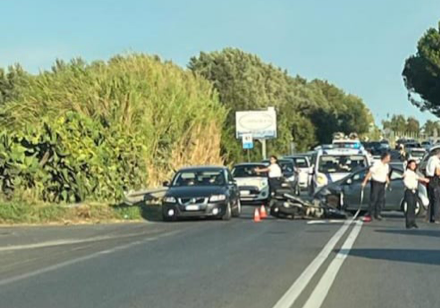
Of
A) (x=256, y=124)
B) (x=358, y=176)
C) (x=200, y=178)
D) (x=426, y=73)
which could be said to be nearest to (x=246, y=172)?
(x=200, y=178)

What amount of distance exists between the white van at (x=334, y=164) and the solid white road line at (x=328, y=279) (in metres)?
11.0

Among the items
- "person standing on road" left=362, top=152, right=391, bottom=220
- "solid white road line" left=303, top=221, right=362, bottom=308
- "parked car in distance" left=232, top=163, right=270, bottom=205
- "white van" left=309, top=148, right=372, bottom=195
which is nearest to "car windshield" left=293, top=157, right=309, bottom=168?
"parked car in distance" left=232, top=163, right=270, bottom=205

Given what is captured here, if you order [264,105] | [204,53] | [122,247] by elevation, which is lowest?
[122,247]

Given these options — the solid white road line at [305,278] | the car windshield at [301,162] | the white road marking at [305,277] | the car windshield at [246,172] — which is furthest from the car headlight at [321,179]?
the car windshield at [301,162]

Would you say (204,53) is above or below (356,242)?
above

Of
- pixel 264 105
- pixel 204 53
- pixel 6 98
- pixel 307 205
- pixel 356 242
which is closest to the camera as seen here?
pixel 356 242

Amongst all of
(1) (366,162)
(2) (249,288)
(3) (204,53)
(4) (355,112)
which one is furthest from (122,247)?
(4) (355,112)

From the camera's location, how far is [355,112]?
396 feet

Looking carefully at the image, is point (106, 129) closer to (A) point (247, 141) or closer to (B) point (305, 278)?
(B) point (305, 278)

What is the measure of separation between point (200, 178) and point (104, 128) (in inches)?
321

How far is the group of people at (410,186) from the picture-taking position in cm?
2105

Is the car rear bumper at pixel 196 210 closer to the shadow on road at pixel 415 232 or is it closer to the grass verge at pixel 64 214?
the grass verge at pixel 64 214

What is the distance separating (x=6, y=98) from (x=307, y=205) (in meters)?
40.7

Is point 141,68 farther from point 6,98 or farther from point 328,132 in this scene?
point 328,132
